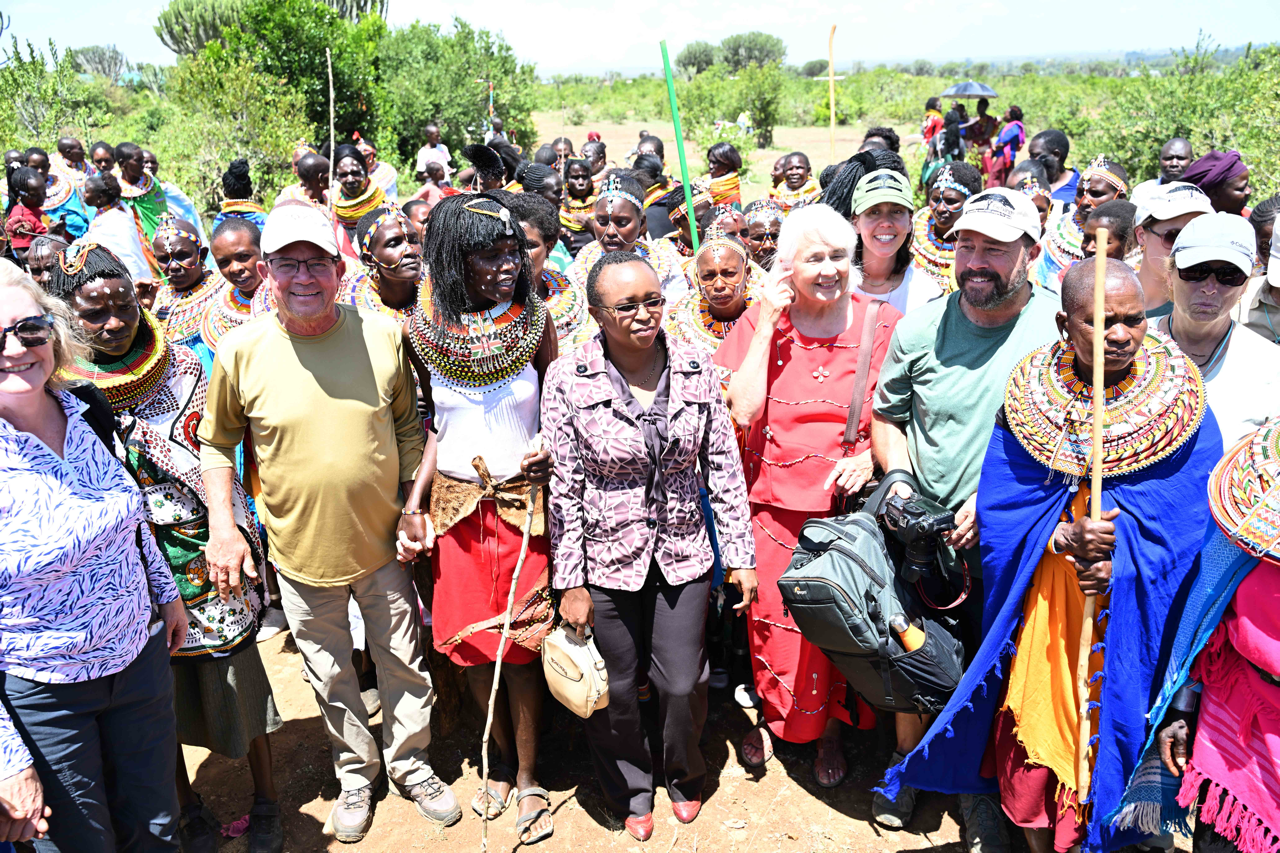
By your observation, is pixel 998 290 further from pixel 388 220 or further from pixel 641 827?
pixel 388 220

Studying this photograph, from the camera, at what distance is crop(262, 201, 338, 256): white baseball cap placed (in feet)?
9.59

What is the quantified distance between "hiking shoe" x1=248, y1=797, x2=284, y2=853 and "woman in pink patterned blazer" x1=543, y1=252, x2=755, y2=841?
1.29m

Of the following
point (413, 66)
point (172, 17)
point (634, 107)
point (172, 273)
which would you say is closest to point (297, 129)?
point (413, 66)

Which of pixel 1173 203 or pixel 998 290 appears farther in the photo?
pixel 1173 203

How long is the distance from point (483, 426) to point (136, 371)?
3.99ft

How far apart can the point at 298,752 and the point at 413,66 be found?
2392 cm

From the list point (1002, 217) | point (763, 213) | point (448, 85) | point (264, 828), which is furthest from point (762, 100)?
point (264, 828)

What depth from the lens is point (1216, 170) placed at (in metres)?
5.34

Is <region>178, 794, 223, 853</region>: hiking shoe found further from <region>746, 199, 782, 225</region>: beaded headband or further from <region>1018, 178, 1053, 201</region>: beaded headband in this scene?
<region>1018, 178, 1053, 201</region>: beaded headband

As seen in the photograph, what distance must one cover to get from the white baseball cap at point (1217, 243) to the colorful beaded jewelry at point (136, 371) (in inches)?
140

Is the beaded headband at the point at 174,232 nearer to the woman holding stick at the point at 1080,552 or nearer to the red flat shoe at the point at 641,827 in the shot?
the red flat shoe at the point at 641,827

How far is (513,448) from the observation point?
10.8 feet

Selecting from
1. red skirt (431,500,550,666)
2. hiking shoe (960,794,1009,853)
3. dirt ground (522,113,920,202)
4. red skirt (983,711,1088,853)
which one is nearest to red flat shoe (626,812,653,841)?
red skirt (431,500,550,666)

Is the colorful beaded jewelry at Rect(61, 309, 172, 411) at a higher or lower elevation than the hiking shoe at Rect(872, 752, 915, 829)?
higher
